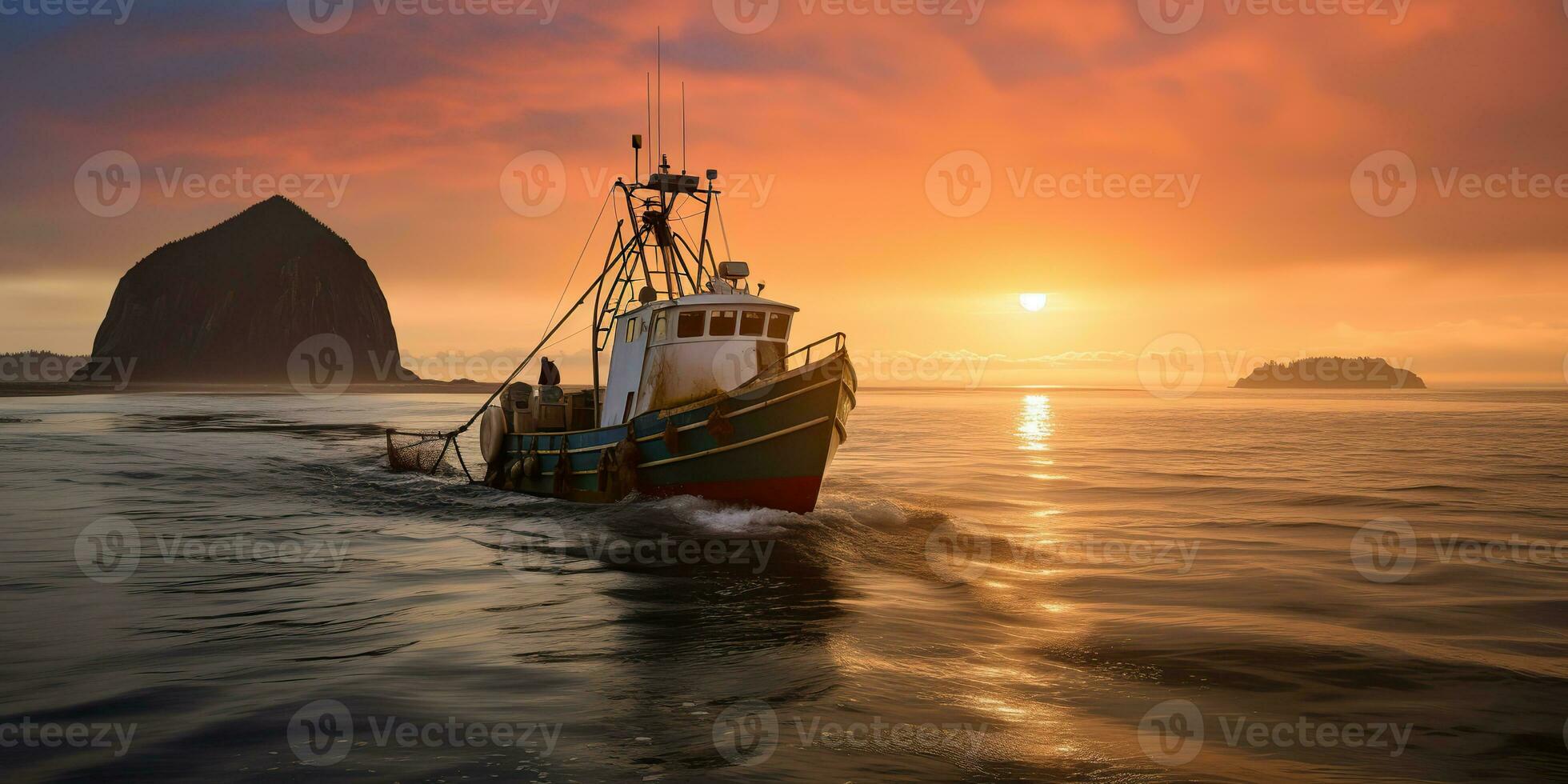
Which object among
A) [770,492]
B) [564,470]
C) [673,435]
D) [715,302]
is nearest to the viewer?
[770,492]

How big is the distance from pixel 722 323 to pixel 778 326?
1.46m

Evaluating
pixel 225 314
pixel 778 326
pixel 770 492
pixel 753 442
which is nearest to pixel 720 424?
pixel 753 442

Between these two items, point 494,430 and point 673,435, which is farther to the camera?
point 494,430

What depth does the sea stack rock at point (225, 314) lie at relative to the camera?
188 m

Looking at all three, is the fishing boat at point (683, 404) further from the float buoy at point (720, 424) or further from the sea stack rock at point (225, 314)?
the sea stack rock at point (225, 314)

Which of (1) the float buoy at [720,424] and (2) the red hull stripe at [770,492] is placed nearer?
(1) the float buoy at [720,424]

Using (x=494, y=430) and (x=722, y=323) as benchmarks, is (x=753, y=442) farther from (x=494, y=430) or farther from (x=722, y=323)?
(x=494, y=430)

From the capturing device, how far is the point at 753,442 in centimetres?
1820

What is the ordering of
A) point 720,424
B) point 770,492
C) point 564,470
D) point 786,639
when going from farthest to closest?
1. point 564,470
2. point 770,492
3. point 720,424
4. point 786,639

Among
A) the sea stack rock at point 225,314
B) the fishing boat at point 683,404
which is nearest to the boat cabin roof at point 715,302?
the fishing boat at point 683,404

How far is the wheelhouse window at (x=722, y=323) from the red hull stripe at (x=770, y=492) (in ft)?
12.6

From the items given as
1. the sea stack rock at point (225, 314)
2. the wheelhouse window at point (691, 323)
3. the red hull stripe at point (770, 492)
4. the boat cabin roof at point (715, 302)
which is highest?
the sea stack rock at point (225, 314)

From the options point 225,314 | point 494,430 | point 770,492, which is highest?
point 225,314

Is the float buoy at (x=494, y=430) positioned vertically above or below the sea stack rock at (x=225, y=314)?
below
